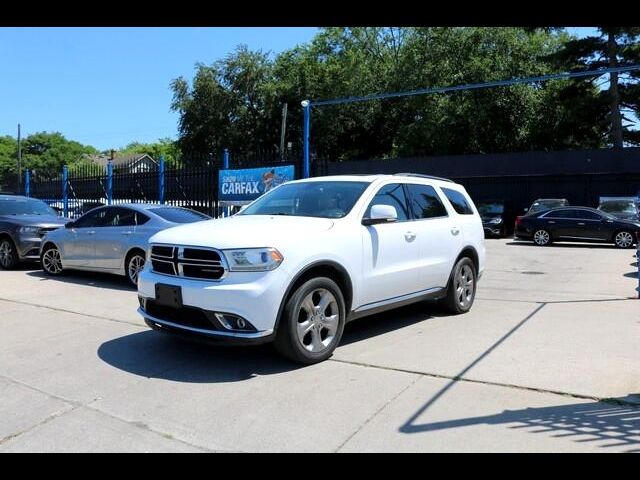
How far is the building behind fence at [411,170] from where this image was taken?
17.0m

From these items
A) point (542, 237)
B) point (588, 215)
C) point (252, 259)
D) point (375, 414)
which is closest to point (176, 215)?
point (252, 259)

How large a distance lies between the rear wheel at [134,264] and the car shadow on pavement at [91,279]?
181 mm

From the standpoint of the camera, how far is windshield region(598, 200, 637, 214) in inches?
786

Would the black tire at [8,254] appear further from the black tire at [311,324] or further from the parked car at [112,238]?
the black tire at [311,324]

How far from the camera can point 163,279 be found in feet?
17.1

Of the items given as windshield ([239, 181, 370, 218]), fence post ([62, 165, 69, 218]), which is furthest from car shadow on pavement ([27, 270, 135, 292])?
fence post ([62, 165, 69, 218])

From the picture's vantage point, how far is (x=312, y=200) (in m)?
6.17

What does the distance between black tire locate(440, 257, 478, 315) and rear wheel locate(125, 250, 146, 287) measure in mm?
4956

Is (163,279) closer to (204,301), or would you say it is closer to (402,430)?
(204,301)

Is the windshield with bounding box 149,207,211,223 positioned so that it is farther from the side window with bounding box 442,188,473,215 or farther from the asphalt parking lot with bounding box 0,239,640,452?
the side window with bounding box 442,188,473,215

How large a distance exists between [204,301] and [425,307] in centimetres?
393

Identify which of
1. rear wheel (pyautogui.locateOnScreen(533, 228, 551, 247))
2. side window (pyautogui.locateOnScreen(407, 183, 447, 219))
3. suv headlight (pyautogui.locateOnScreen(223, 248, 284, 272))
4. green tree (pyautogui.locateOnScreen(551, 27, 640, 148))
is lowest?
rear wheel (pyautogui.locateOnScreen(533, 228, 551, 247))

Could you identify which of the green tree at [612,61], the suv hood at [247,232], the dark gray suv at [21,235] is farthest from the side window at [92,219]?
the green tree at [612,61]

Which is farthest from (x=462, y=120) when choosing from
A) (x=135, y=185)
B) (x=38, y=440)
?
(x=38, y=440)
